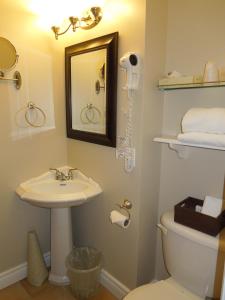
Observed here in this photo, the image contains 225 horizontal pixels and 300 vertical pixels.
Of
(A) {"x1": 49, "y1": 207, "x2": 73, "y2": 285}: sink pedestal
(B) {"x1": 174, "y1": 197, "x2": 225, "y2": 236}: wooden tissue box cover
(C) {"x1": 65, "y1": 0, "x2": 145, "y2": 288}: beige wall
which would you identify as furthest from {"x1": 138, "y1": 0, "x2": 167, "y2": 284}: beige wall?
(A) {"x1": 49, "y1": 207, "x2": 73, "y2": 285}: sink pedestal

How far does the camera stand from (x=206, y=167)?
1.43m

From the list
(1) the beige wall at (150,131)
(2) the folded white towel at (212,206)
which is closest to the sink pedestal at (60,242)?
(1) the beige wall at (150,131)

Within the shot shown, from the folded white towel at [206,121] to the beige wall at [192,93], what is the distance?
190 mm

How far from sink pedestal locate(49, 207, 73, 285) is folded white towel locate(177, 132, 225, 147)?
3.49ft

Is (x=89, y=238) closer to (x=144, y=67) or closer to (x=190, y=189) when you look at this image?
(x=190, y=189)

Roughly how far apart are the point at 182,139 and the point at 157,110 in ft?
1.12

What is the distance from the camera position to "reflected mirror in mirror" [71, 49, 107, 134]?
1639mm

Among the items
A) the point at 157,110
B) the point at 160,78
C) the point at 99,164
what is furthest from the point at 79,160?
the point at 160,78

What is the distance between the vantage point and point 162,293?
1.32 meters

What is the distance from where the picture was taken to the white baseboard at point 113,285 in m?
1.73

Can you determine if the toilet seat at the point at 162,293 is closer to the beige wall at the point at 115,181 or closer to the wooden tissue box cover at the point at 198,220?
the beige wall at the point at 115,181

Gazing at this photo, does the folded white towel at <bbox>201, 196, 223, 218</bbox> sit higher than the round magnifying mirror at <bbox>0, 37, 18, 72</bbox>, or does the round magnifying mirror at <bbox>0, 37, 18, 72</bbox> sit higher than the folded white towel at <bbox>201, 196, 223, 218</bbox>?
the round magnifying mirror at <bbox>0, 37, 18, 72</bbox>

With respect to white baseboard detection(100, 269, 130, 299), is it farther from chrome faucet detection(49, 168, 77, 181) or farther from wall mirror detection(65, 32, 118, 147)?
wall mirror detection(65, 32, 118, 147)

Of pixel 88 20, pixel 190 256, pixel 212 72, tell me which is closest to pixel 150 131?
pixel 212 72
